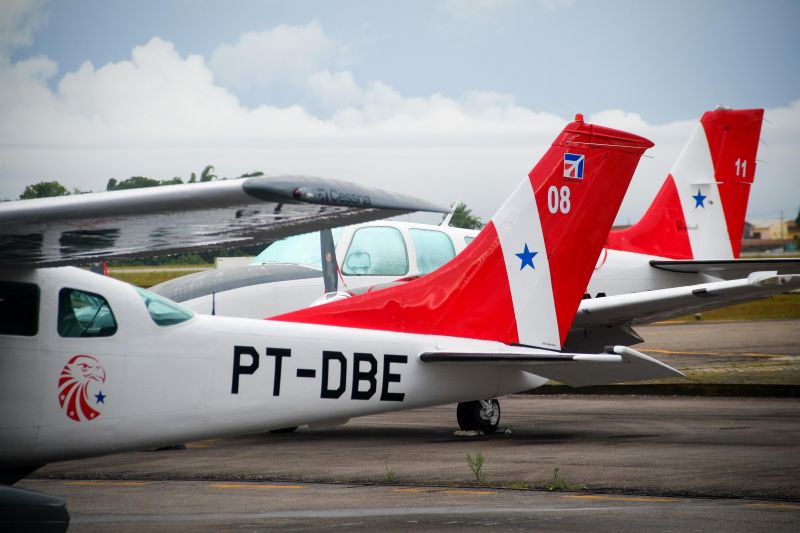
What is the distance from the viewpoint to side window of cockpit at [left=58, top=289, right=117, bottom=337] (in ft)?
20.0

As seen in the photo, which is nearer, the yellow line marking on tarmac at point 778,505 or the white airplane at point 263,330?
the white airplane at point 263,330

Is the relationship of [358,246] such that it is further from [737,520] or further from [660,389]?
[737,520]

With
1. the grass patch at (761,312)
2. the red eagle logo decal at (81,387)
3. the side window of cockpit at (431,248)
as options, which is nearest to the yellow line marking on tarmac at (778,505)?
the red eagle logo decal at (81,387)

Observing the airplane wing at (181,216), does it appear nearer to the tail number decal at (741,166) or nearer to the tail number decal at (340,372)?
the tail number decal at (340,372)

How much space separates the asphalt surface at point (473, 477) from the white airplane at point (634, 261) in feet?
4.42

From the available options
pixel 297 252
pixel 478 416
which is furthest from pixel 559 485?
pixel 297 252

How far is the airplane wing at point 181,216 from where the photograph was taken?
4332 millimetres

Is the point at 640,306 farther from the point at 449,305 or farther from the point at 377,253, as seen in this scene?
the point at 449,305

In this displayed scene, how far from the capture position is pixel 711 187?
54.5 ft

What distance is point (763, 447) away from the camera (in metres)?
9.33

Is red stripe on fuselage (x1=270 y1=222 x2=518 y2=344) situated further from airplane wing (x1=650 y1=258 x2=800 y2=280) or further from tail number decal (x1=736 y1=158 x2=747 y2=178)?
tail number decal (x1=736 y1=158 x2=747 y2=178)

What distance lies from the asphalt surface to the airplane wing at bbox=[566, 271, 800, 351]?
95 centimetres

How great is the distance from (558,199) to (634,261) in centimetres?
628

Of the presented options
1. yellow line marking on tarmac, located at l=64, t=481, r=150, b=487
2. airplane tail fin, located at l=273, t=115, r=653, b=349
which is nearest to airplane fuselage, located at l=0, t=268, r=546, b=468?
airplane tail fin, located at l=273, t=115, r=653, b=349
